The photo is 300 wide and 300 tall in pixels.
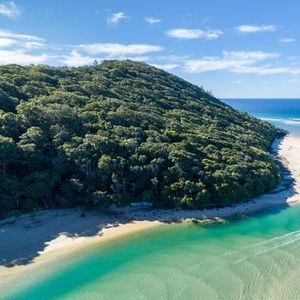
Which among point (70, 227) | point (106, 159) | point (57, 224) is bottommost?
point (70, 227)

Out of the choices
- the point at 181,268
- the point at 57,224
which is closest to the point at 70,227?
the point at 57,224

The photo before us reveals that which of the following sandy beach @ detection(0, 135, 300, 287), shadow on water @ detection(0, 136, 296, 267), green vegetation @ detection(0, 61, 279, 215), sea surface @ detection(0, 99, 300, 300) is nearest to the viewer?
sea surface @ detection(0, 99, 300, 300)

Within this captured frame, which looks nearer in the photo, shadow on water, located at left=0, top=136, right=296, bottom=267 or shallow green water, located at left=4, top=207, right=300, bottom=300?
shallow green water, located at left=4, top=207, right=300, bottom=300

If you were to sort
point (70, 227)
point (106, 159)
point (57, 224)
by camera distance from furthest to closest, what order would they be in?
point (106, 159) < point (57, 224) < point (70, 227)

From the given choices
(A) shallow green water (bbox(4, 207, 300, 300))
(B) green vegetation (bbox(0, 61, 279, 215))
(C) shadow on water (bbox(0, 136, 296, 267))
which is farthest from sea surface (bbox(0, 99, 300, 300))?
(B) green vegetation (bbox(0, 61, 279, 215))

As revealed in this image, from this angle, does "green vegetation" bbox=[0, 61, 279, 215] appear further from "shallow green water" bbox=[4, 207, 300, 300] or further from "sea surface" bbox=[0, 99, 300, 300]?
"shallow green water" bbox=[4, 207, 300, 300]

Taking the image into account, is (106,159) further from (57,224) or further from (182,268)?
(182,268)

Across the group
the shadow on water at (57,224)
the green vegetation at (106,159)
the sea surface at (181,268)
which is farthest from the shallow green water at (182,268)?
the green vegetation at (106,159)

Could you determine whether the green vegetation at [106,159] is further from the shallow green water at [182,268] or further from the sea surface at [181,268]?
the shallow green water at [182,268]
